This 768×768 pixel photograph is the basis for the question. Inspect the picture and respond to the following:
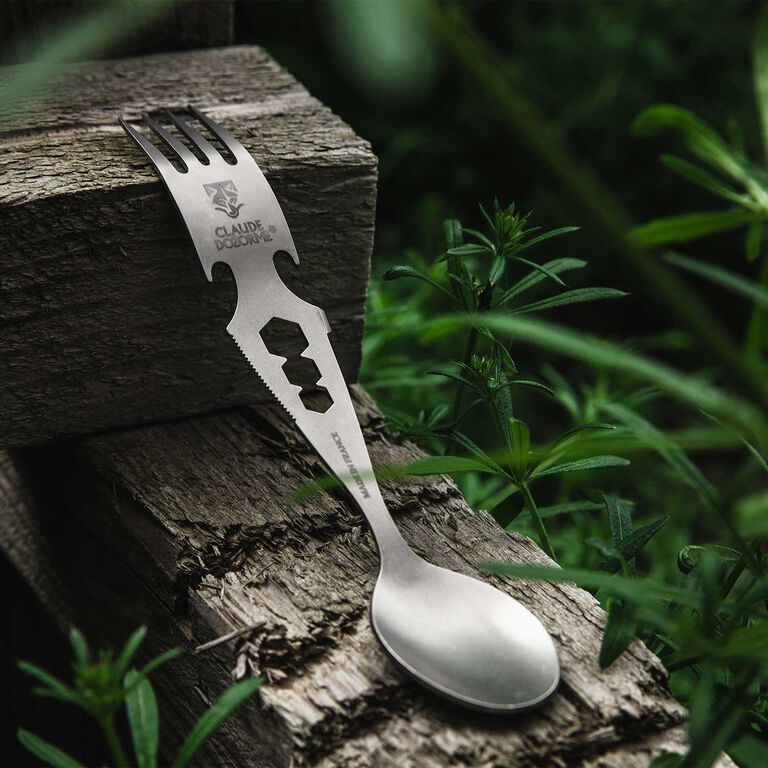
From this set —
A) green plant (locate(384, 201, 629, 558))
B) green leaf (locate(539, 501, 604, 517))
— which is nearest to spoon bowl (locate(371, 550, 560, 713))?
green plant (locate(384, 201, 629, 558))

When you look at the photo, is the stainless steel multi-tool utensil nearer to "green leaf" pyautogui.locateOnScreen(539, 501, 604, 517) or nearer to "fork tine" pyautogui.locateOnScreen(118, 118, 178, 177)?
"fork tine" pyautogui.locateOnScreen(118, 118, 178, 177)

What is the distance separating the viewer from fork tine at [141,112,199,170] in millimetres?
989

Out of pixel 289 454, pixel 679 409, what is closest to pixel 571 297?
pixel 289 454

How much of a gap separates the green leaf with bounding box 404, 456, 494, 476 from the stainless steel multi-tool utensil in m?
0.04

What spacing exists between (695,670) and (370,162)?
0.63 metres

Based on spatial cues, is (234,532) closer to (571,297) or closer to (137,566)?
(137,566)

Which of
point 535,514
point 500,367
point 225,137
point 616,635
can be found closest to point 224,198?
point 225,137

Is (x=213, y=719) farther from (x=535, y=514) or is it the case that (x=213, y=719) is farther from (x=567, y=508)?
(x=567, y=508)

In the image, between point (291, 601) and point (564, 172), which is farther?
point (291, 601)

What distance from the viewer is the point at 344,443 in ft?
2.95

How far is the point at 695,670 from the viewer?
2.92 feet

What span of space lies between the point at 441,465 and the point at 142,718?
0.33m

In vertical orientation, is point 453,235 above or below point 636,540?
above

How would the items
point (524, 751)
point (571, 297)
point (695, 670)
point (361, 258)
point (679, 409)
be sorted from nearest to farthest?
point (524, 751) < point (695, 670) < point (571, 297) < point (361, 258) < point (679, 409)
